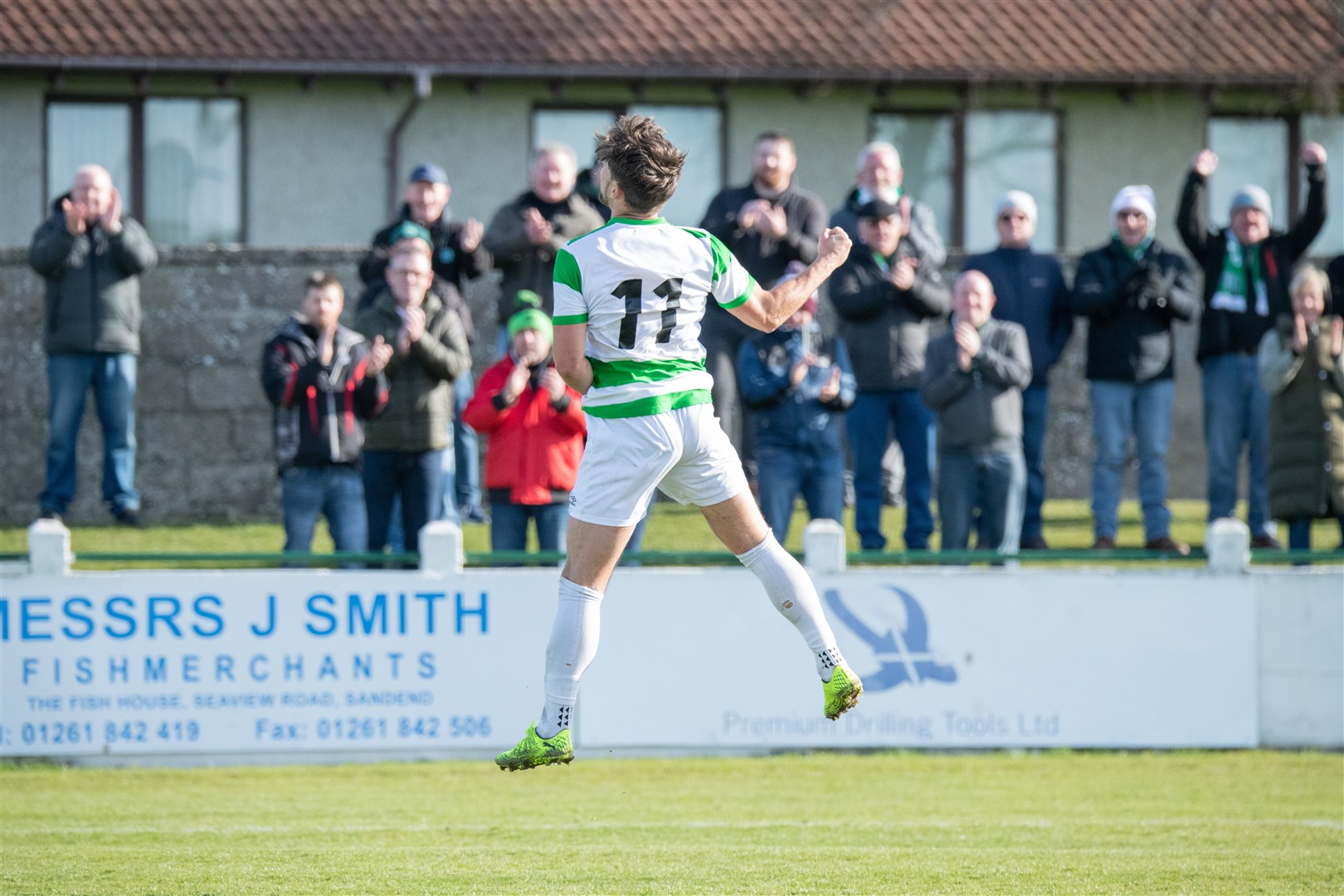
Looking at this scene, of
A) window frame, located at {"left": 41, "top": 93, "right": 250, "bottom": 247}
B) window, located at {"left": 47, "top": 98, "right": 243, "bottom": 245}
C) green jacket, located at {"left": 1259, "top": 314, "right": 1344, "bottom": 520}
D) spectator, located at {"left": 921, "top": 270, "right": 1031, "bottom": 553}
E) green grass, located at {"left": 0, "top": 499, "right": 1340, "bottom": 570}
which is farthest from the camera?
window, located at {"left": 47, "top": 98, "right": 243, "bottom": 245}

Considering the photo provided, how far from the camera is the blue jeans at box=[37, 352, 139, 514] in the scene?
1255 centimetres

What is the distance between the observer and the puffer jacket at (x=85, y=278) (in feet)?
40.8

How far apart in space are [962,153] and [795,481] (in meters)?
9.58

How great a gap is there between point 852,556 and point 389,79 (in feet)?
32.7

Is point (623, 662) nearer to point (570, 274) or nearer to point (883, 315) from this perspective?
point (883, 315)

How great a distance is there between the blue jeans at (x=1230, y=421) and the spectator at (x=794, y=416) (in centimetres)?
300

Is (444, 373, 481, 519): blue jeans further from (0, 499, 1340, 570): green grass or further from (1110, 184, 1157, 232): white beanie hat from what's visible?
(1110, 184, 1157, 232): white beanie hat

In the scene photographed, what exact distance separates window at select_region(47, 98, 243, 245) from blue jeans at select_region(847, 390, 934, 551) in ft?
30.7

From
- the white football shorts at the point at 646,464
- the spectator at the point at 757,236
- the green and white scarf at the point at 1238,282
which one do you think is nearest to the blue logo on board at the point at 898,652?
the spectator at the point at 757,236

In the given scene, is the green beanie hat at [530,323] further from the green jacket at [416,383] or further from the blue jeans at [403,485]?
the blue jeans at [403,485]

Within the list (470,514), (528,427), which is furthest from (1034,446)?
(470,514)

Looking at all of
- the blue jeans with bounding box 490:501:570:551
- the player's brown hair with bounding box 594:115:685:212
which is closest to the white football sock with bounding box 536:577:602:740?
the player's brown hair with bounding box 594:115:685:212

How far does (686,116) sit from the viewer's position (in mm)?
19062

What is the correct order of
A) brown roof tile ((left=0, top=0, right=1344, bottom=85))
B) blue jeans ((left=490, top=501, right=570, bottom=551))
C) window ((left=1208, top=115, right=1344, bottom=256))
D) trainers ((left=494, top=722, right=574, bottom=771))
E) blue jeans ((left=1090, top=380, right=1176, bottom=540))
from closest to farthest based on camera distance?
trainers ((left=494, top=722, right=574, bottom=771))
blue jeans ((left=490, top=501, right=570, bottom=551))
blue jeans ((left=1090, top=380, right=1176, bottom=540))
brown roof tile ((left=0, top=0, right=1344, bottom=85))
window ((left=1208, top=115, right=1344, bottom=256))
